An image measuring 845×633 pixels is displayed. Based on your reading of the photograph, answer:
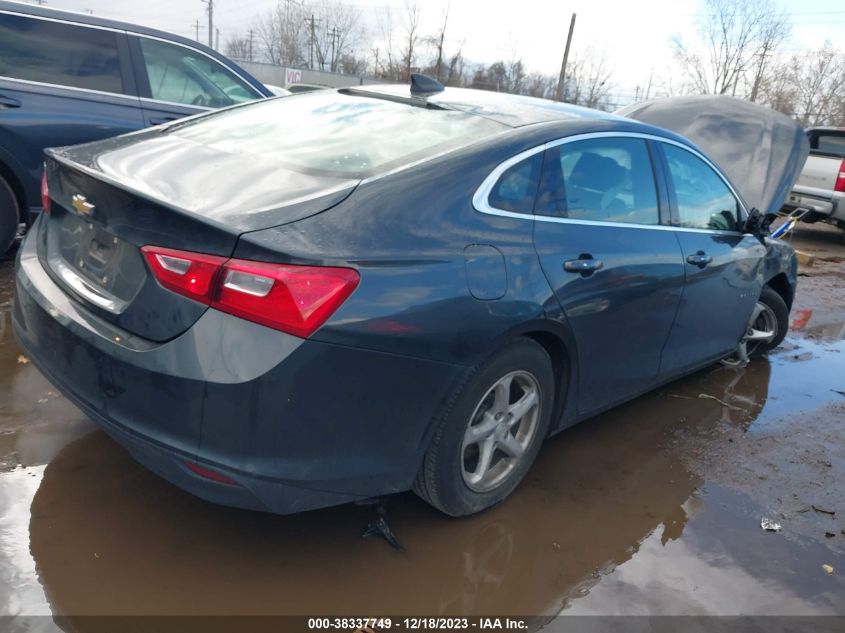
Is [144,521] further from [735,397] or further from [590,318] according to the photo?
[735,397]

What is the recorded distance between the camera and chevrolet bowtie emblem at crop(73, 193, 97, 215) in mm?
2404

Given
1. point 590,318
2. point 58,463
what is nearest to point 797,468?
point 590,318

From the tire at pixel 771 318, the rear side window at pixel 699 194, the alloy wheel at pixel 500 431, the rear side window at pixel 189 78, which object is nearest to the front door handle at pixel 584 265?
the alloy wheel at pixel 500 431

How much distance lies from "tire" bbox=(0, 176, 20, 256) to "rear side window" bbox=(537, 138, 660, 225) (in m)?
4.16

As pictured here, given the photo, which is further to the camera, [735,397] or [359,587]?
[735,397]

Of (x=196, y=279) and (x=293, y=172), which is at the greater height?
(x=293, y=172)

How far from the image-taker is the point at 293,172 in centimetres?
247

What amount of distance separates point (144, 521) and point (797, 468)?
3169mm

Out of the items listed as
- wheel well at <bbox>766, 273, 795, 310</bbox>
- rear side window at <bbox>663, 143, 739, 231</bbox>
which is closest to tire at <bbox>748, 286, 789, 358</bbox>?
wheel well at <bbox>766, 273, 795, 310</bbox>

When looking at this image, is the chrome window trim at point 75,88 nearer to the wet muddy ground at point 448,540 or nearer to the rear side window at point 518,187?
the wet muddy ground at point 448,540

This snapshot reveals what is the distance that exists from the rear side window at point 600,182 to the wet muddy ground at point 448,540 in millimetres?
1237

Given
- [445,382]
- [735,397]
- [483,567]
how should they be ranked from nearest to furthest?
1. [445,382]
2. [483,567]
3. [735,397]

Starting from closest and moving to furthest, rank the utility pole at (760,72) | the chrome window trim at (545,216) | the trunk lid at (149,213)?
the trunk lid at (149,213), the chrome window trim at (545,216), the utility pole at (760,72)

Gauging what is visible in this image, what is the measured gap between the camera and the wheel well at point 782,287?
16.4 feet
